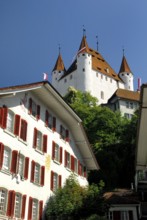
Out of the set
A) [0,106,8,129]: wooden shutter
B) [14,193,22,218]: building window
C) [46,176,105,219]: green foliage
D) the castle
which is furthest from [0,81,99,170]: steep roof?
the castle

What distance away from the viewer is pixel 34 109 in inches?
1063

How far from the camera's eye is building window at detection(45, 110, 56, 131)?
2865 centimetres

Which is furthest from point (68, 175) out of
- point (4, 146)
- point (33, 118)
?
point (4, 146)

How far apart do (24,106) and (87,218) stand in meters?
9.00

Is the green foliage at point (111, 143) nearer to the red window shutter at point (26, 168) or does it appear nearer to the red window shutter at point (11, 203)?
the red window shutter at point (26, 168)

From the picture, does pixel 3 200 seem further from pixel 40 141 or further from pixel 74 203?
pixel 40 141

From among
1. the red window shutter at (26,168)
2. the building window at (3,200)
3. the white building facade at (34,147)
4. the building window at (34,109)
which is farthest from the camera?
the building window at (34,109)

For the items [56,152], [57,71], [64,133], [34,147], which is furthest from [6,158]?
[57,71]

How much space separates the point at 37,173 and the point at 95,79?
68450mm

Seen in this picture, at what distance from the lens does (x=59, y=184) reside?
94.6 feet

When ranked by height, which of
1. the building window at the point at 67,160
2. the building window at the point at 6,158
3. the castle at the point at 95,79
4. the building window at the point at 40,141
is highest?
the castle at the point at 95,79

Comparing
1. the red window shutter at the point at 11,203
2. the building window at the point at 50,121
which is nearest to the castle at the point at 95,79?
the building window at the point at 50,121

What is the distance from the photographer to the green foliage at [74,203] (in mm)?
25578

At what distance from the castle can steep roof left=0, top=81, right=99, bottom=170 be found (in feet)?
162
